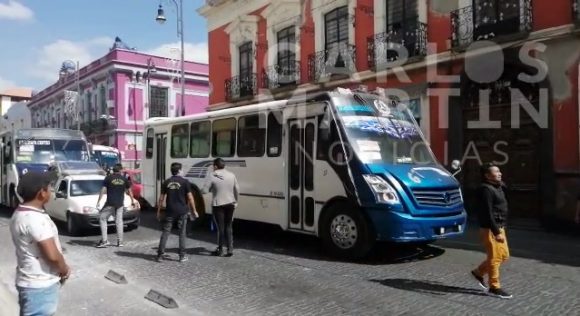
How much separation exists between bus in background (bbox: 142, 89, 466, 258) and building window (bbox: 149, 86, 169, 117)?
27.3 m

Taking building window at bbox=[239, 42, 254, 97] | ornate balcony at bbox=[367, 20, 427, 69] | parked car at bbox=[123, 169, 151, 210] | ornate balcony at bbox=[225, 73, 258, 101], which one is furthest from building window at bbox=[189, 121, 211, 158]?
building window at bbox=[239, 42, 254, 97]

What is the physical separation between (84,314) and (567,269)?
22.3 feet

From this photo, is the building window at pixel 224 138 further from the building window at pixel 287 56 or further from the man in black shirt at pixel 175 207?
the building window at pixel 287 56

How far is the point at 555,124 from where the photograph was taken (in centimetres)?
1245

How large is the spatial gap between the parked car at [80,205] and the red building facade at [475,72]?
674 cm

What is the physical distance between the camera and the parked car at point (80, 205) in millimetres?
11922

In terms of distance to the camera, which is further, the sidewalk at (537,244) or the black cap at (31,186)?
the sidewalk at (537,244)

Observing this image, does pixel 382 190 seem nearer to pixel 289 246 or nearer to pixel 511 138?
pixel 289 246

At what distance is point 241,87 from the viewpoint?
22406mm

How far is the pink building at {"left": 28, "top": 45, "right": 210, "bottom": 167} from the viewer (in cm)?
3625

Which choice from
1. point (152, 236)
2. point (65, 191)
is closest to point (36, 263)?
point (152, 236)

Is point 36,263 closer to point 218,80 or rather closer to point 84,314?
point 84,314

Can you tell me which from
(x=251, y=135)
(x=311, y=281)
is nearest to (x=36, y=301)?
(x=311, y=281)

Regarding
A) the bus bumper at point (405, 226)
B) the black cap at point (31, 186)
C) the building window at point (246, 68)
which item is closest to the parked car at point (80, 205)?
the bus bumper at point (405, 226)
